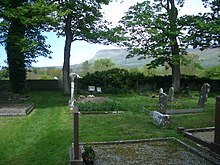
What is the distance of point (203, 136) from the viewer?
297 inches

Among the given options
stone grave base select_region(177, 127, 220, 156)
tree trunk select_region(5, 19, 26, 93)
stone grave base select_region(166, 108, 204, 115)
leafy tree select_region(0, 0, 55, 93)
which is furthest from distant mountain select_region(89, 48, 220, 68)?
stone grave base select_region(177, 127, 220, 156)

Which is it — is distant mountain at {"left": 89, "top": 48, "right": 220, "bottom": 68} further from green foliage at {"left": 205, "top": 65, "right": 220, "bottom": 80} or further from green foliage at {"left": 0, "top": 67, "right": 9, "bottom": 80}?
green foliage at {"left": 0, "top": 67, "right": 9, "bottom": 80}

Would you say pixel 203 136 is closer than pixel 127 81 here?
Yes

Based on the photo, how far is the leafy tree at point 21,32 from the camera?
13625 millimetres

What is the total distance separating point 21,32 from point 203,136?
13801 mm

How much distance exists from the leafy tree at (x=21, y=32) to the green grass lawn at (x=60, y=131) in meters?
5.15

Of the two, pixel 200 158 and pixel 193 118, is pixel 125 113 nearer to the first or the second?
pixel 193 118

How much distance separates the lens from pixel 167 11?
22688 mm

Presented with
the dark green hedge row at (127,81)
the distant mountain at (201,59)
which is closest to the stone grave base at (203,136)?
the dark green hedge row at (127,81)

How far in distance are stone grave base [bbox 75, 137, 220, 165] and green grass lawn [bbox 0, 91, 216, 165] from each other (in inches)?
24.0

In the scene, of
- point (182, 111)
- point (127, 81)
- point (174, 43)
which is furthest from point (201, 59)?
point (182, 111)

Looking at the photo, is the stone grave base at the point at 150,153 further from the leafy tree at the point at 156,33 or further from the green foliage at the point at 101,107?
the leafy tree at the point at 156,33

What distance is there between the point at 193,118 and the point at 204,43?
36.9ft

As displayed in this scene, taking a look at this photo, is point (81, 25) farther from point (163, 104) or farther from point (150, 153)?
point (150, 153)
